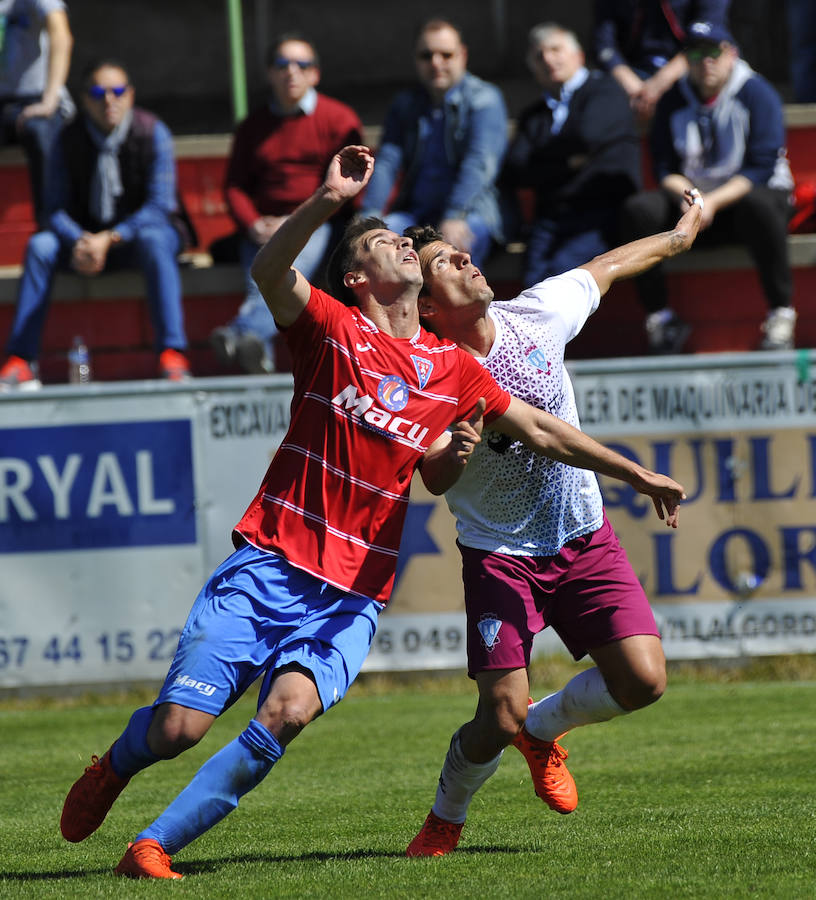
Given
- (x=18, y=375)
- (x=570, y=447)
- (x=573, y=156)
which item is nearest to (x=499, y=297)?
(x=573, y=156)

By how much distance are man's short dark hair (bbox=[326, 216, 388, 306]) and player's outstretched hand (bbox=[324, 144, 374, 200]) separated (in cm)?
42

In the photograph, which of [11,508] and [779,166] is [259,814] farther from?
[779,166]

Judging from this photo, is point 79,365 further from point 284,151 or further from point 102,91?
point 284,151

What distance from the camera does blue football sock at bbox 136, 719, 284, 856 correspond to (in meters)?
4.12

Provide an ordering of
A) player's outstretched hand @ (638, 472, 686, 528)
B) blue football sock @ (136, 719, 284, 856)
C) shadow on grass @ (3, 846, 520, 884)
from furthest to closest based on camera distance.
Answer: player's outstretched hand @ (638, 472, 686, 528)
shadow on grass @ (3, 846, 520, 884)
blue football sock @ (136, 719, 284, 856)

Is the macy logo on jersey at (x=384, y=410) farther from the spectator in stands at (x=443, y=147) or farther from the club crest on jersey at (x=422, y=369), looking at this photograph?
the spectator in stands at (x=443, y=147)

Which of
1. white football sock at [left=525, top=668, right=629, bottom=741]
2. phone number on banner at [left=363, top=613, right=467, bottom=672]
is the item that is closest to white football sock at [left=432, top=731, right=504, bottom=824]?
white football sock at [left=525, top=668, right=629, bottom=741]

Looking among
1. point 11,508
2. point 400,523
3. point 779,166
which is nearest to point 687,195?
point 400,523

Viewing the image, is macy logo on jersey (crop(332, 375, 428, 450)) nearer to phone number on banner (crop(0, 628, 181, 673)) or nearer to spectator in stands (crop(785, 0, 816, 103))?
phone number on banner (crop(0, 628, 181, 673))

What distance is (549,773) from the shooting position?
5.07 meters

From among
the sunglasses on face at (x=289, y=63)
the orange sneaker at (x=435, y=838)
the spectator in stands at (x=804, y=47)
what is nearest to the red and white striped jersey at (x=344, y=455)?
the orange sneaker at (x=435, y=838)

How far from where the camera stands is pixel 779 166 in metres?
9.36

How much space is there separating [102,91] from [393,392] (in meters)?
6.04

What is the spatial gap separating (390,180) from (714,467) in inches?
117
